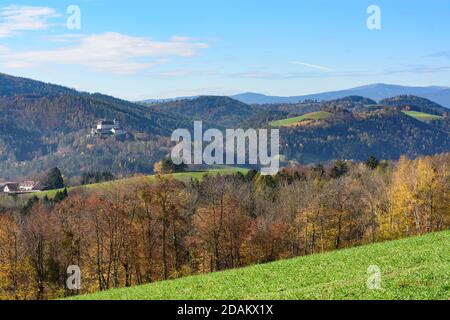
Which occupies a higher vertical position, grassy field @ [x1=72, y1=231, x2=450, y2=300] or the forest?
grassy field @ [x1=72, y1=231, x2=450, y2=300]

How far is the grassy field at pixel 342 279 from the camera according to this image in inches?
886

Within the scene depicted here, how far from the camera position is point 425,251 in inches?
1427

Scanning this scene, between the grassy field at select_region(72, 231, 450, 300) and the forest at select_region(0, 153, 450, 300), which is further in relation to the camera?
the forest at select_region(0, 153, 450, 300)

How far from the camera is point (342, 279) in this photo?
29.4 metres

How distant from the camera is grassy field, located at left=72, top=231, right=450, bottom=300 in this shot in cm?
2252

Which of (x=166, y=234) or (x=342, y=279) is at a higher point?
(x=342, y=279)

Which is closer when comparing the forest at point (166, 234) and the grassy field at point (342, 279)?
the grassy field at point (342, 279)

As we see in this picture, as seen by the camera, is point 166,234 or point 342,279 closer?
point 342,279

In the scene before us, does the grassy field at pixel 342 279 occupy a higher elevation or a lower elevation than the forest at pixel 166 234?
higher

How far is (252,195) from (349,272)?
7484cm
